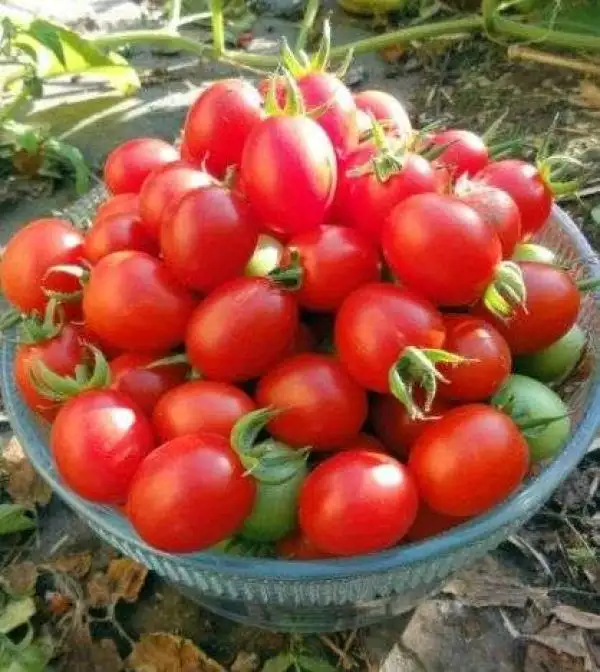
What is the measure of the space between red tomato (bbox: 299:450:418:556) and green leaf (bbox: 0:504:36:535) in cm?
65

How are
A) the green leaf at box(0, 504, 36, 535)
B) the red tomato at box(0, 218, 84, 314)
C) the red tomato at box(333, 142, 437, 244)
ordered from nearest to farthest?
1. the red tomato at box(333, 142, 437, 244)
2. the red tomato at box(0, 218, 84, 314)
3. the green leaf at box(0, 504, 36, 535)

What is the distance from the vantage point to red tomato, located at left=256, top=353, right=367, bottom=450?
1.06 m

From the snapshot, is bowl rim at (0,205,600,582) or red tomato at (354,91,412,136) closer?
bowl rim at (0,205,600,582)

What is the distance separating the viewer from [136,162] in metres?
1.33

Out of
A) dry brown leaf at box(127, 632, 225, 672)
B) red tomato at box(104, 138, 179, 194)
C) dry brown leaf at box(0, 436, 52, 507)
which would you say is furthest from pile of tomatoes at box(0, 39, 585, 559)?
dry brown leaf at box(0, 436, 52, 507)

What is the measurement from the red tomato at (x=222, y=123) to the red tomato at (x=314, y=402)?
11.1 inches

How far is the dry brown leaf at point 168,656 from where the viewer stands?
138 centimetres

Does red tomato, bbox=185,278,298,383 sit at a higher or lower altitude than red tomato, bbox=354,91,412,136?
lower

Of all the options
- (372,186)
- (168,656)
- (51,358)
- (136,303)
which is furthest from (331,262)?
(168,656)

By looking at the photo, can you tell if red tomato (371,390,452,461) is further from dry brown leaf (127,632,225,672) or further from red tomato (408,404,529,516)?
dry brown leaf (127,632,225,672)

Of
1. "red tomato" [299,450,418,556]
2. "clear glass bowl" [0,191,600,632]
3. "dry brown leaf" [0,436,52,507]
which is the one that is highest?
"red tomato" [299,450,418,556]

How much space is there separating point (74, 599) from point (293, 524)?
50cm

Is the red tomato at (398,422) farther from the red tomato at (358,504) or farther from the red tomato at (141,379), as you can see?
the red tomato at (141,379)

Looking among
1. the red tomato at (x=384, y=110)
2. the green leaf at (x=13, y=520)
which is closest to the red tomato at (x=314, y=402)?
the red tomato at (x=384, y=110)
